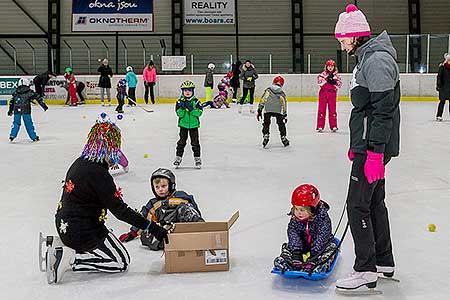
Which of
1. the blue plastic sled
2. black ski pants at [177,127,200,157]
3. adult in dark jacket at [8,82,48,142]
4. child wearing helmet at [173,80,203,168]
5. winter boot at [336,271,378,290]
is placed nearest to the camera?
winter boot at [336,271,378,290]

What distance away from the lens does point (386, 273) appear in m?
3.85

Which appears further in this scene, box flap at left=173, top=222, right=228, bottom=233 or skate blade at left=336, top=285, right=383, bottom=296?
box flap at left=173, top=222, right=228, bottom=233

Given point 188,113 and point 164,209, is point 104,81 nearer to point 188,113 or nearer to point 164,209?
point 188,113

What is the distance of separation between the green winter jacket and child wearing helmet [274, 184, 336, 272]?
4187 millimetres

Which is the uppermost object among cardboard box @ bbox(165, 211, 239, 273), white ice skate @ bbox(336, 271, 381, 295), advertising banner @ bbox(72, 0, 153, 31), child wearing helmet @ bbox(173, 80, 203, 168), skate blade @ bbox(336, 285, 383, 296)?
advertising banner @ bbox(72, 0, 153, 31)

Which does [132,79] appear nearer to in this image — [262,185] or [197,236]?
[262,185]

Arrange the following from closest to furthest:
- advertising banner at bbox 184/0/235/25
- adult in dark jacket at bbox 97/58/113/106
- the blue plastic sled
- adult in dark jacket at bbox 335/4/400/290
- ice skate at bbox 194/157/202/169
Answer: adult in dark jacket at bbox 335/4/400/290 → the blue plastic sled → ice skate at bbox 194/157/202/169 → adult in dark jacket at bbox 97/58/113/106 → advertising banner at bbox 184/0/235/25

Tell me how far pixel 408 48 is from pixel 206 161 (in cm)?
1379

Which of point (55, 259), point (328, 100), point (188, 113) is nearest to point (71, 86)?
point (328, 100)

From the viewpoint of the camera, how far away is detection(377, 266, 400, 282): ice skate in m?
3.83

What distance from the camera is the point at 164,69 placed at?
23219 mm

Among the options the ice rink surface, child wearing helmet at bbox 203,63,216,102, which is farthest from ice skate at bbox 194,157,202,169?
child wearing helmet at bbox 203,63,216,102

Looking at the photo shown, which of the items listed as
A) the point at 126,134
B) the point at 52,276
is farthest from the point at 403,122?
the point at 52,276

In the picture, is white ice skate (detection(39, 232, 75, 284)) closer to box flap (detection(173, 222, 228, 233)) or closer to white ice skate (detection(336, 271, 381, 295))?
box flap (detection(173, 222, 228, 233))
